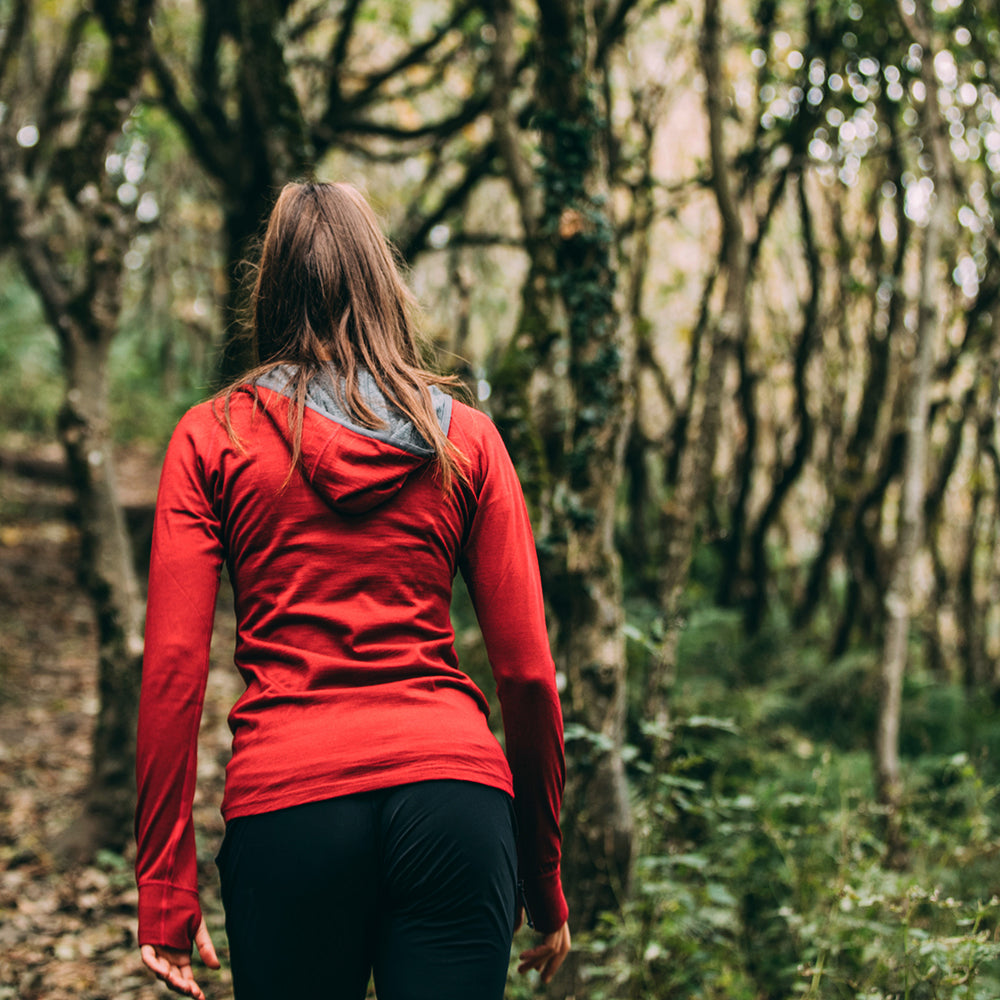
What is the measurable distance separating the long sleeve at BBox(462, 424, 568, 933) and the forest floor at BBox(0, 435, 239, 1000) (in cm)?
225

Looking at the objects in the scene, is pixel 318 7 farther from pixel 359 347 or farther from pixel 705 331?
pixel 359 347

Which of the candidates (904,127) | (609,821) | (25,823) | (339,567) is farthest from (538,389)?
(904,127)

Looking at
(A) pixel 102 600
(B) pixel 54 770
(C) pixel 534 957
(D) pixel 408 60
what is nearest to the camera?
(C) pixel 534 957

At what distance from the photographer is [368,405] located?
1721 mm

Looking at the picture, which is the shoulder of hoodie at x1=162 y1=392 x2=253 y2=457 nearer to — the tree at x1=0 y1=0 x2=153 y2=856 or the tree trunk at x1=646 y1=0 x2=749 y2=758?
the tree at x1=0 y1=0 x2=153 y2=856

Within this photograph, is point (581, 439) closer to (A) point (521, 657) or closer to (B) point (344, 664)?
(A) point (521, 657)

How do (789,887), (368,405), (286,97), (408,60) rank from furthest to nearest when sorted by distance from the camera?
(408,60) → (286,97) → (789,887) → (368,405)

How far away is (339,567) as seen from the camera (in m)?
1.62

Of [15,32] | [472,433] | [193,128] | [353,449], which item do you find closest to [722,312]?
[472,433]

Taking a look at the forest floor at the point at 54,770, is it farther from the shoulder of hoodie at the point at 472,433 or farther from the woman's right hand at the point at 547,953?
the shoulder of hoodie at the point at 472,433

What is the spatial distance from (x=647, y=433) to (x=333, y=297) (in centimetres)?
774

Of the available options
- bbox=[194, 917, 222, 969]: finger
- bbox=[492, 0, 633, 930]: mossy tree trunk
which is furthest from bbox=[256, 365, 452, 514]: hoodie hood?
bbox=[492, 0, 633, 930]: mossy tree trunk

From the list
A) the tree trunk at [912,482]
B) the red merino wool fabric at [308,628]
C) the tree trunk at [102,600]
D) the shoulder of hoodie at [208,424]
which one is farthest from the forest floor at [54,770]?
the tree trunk at [912,482]

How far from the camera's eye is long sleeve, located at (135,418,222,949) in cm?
158
